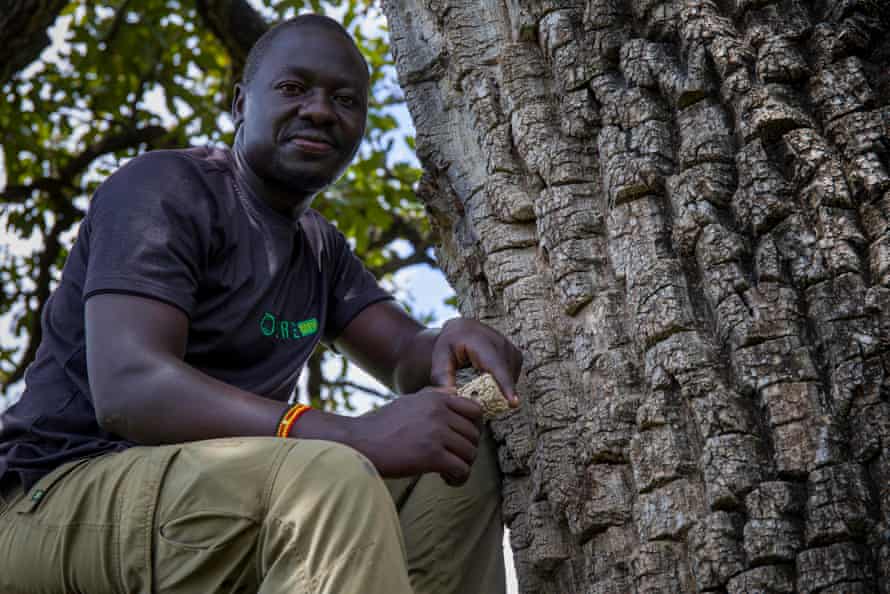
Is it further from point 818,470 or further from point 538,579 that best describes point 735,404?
point 538,579

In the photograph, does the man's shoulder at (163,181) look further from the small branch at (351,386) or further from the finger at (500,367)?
the small branch at (351,386)

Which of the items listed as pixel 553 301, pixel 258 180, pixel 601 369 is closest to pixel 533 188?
pixel 553 301

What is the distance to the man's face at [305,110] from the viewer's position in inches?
111

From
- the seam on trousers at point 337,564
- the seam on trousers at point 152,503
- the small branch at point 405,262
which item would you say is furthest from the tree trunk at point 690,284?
the small branch at point 405,262

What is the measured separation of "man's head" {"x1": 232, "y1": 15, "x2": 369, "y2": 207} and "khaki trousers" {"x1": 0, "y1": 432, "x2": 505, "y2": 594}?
90 cm

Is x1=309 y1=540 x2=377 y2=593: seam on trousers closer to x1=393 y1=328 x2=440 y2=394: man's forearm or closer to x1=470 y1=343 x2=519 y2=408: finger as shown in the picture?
x1=470 y1=343 x2=519 y2=408: finger

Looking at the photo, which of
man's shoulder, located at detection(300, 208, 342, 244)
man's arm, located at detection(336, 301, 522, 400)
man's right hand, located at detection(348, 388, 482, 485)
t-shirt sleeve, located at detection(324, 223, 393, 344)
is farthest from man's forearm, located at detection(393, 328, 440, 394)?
man's right hand, located at detection(348, 388, 482, 485)

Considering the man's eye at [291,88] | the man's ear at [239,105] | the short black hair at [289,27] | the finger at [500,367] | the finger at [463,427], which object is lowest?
the finger at [463,427]

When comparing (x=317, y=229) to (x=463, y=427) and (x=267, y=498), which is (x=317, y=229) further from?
(x=267, y=498)

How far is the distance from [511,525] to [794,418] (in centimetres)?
78

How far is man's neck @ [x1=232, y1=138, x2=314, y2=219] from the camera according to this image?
285cm

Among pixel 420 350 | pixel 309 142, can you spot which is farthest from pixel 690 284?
pixel 309 142

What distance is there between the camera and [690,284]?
2322 mm

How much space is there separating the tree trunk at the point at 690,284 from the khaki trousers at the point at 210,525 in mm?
523
